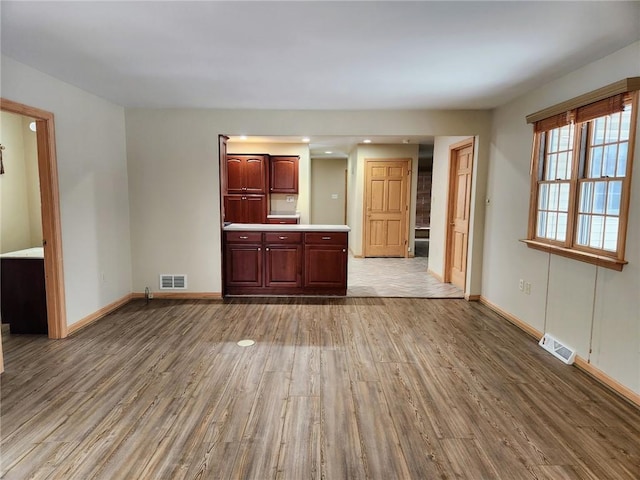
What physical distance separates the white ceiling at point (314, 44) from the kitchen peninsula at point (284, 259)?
183 cm

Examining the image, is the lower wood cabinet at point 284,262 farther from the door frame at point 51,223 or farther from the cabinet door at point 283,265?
the door frame at point 51,223

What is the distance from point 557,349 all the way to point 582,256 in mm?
906

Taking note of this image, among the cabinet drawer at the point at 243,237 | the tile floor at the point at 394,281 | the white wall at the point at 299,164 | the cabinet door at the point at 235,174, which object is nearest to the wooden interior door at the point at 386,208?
the tile floor at the point at 394,281

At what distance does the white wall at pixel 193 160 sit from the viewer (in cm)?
471

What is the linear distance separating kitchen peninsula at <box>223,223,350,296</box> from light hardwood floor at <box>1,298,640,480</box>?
118 cm

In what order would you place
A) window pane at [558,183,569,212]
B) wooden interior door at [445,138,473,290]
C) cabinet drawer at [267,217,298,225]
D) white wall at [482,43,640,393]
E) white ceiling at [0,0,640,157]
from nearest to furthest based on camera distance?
1. white ceiling at [0,0,640,157]
2. white wall at [482,43,640,393]
3. window pane at [558,183,569,212]
4. wooden interior door at [445,138,473,290]
5. cabinet drawer at [267,217,298,225]

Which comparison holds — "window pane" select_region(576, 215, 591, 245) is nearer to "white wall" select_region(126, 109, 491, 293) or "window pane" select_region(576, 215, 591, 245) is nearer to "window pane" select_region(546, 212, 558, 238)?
"window pane" select_region(546, 212, 558, 238)

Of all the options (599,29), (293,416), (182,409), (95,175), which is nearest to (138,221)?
(95,175)

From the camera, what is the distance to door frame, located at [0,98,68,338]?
3354 millimetres

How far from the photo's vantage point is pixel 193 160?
4.80 m

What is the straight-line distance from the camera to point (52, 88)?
3400 millimetres

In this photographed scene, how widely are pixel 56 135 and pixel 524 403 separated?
4519mm

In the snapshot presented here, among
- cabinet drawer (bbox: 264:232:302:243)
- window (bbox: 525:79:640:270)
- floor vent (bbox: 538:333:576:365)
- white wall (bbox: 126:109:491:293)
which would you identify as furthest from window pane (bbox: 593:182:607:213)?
cabinet drawer (bbox: 264:232:302:243)

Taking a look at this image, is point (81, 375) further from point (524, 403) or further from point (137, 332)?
point (524, 403)
